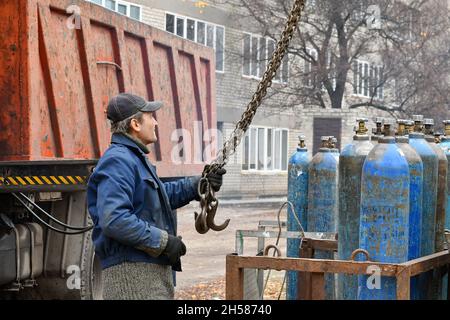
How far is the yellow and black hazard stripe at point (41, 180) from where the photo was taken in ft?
23.1

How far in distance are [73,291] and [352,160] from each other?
4.12 m

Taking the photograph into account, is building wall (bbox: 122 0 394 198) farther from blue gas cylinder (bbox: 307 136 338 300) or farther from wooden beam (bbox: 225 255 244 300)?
wooden beam (bbox: 225 255 244 300)

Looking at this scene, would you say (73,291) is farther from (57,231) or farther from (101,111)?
(101,111)

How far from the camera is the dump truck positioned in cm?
701

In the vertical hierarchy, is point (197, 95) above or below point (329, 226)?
above

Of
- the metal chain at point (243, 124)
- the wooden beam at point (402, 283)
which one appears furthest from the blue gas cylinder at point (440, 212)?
the metal chain at point (243, 124)

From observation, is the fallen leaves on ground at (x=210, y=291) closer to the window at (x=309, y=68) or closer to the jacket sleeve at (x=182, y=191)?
the jacket sleeve at (x=182, y=191)

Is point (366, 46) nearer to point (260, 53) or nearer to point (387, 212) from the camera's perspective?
point (260, 53)

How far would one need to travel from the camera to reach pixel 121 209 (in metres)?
4.41

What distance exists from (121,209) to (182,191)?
75 cm

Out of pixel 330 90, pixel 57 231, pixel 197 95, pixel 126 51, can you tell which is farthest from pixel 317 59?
pixel 57 231

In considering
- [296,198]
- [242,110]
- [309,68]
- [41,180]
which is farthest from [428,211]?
[242,110]

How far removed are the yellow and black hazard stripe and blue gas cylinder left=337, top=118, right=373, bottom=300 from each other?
2.85 m

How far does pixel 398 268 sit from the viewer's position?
4.10 metres
